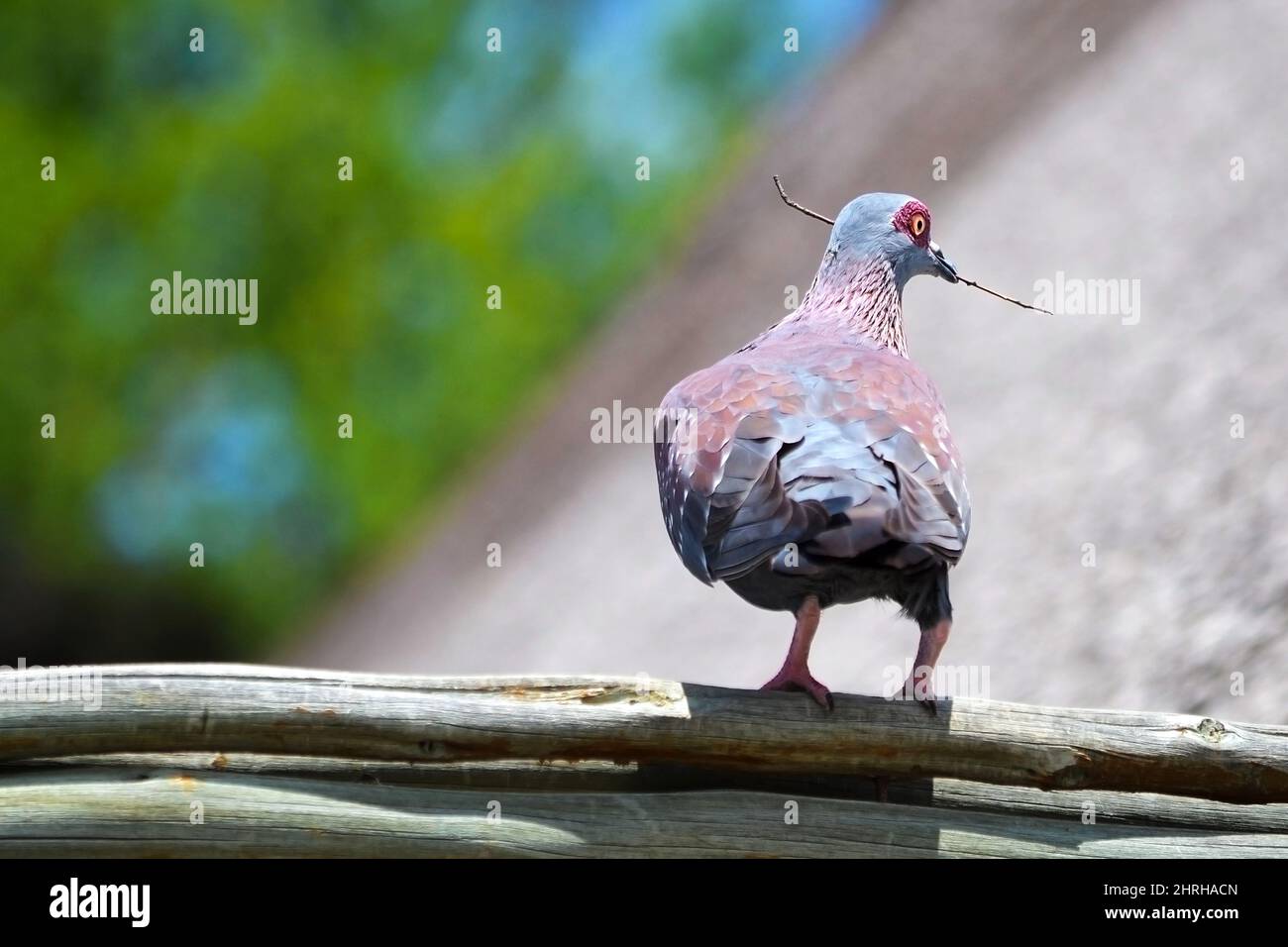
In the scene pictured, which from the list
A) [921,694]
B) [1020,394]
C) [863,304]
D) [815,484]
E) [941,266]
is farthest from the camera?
[1020,394]

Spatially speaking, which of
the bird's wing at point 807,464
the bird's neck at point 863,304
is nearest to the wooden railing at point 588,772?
the bird's wing at point 807,464

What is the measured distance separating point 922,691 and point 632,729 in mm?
642

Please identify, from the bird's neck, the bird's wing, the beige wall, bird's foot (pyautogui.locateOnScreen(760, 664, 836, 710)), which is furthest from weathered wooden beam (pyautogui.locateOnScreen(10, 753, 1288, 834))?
the beige wall

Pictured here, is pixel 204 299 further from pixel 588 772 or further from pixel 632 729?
pixel 632 729

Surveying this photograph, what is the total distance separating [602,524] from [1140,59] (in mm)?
7080

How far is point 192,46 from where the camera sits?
650 inches

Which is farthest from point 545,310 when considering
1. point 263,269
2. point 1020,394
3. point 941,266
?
point 941,266

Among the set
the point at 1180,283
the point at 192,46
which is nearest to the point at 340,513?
the point at 192,46

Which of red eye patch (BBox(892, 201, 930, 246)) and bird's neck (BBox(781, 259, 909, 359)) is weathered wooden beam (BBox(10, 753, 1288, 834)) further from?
red eye patch (BBox(892, 201, 930, 246))

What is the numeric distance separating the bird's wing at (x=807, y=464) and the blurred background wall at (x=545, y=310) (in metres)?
4.33

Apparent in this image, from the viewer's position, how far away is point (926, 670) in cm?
316

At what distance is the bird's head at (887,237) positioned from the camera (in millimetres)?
3795

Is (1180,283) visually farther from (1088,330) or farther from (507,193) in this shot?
(507,193)
